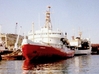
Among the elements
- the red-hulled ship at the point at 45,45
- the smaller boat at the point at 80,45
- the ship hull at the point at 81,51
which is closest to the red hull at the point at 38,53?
the red-hulled ship at the point at 45,45

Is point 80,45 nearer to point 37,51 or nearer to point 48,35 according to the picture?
point 48,35

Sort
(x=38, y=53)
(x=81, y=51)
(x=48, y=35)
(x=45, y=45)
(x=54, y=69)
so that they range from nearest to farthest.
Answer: (x=54, y=69)
(x=38, y=53)
(x=45, y=45)
(x=48, y=35)
(x=81, y=51)

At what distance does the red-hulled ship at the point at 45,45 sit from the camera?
159ft

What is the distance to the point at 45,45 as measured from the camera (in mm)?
51719

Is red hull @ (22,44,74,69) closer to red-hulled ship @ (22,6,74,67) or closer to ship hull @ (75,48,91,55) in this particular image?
red-hulled ship @ (22,6,74,67)

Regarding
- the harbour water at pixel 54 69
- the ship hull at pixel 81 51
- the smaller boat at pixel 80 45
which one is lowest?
Result: the harbour water at pixel 54 69

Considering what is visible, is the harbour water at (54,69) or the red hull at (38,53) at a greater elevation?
the red hull at (38,53)

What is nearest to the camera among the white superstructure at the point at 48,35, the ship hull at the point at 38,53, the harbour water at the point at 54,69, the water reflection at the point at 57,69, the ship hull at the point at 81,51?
the water reflection at the point at 57,69

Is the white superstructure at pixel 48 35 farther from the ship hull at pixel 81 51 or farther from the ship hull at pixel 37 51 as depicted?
the ship hull at pixel 81 51

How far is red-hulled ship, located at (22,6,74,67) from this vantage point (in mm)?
48528

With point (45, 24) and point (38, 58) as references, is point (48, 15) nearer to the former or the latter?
point (45, 24)

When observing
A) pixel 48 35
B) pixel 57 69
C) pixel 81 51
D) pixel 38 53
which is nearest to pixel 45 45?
pixel 38 53

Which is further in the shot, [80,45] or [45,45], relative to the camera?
[80,45]

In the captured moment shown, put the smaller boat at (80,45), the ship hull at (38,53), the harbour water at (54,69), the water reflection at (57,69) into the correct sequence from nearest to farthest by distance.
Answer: the water reflection at (57,69) < the harbour water at (54,69) < the ship hull at (38,53) < the smaller boat at (80,45)
